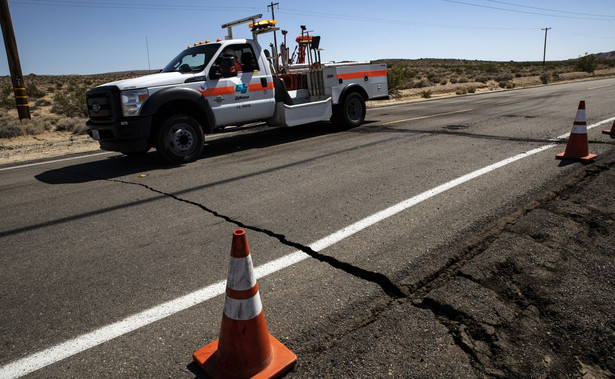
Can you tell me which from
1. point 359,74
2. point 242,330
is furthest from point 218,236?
point 359,74

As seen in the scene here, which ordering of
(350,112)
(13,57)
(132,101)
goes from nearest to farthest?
1. (132,101)
2. (350,112)
3. (13,57)

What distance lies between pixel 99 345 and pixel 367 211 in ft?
9.54

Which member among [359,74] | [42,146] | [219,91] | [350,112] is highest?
[359,74]

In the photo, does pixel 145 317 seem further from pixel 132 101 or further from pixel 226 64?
pixel 226 64

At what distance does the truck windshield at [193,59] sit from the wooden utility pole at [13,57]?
328 inches

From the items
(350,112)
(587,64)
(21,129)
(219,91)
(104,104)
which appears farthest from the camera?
(587,64)

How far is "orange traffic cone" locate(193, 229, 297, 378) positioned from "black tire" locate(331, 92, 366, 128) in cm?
878

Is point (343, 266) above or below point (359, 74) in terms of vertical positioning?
below

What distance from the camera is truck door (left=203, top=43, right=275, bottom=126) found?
8.07 m

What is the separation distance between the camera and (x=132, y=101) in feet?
23.4

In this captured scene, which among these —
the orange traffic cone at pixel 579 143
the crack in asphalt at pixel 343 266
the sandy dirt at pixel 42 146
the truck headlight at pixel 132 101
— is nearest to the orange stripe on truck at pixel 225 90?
the truck headlight at pixel 132 101

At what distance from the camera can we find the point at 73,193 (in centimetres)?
602

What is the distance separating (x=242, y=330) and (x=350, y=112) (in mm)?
9325

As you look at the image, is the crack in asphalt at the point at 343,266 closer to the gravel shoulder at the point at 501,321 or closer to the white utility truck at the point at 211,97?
the gravel shoulder at the point at 501,321
